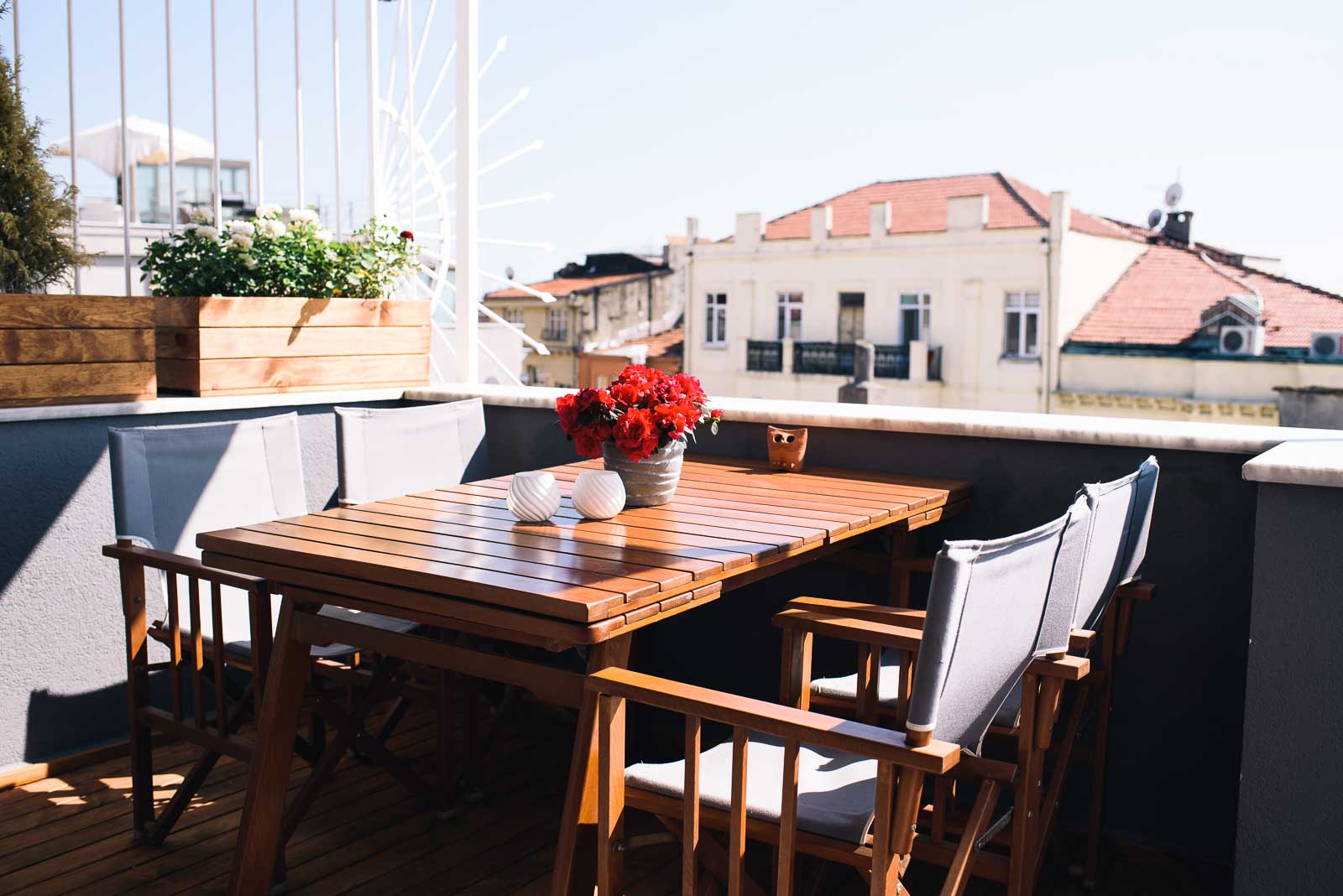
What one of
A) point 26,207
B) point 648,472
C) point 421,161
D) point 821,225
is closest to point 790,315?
point 821,225

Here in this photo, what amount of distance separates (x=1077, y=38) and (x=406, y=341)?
61161mm

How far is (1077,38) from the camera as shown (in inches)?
2270

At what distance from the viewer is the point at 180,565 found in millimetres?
2443

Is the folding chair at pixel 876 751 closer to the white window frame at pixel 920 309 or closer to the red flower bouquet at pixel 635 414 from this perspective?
the red flower bouquet at pixel 635 414

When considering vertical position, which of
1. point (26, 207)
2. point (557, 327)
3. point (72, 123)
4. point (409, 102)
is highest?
point (409, 102)

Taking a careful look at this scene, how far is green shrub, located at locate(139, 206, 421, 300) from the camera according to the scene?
135 inches

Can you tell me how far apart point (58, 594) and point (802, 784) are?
214 centimetres

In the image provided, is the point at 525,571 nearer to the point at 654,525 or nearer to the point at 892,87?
the point at 654,525

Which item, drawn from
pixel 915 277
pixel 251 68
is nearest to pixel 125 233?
pixel 251 68

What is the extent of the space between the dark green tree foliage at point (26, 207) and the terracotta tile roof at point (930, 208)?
3353 centimetres

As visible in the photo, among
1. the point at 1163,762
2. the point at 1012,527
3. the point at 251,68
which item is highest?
the point at 251,68

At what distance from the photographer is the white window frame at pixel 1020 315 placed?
34.3m

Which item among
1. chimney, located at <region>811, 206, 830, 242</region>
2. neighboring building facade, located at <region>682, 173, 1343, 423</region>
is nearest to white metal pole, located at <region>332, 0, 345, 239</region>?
neighboring building facade, located at <region>682, 173, 1343, 423</region>

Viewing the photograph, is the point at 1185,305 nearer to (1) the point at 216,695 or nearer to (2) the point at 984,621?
(1) the point at 216,695
